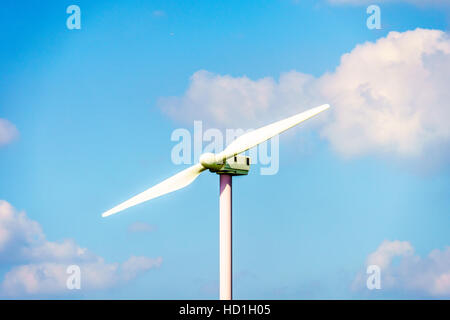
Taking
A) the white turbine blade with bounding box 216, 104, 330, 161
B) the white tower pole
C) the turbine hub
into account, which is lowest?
the white tower pole

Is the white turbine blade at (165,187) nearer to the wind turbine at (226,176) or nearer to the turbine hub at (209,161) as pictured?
the wind turbine at (226,176)

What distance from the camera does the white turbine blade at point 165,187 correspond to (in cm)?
4931

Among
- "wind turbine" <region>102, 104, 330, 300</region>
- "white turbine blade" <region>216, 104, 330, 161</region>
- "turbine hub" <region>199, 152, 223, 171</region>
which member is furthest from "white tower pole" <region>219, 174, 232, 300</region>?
"white turbine blade" <region>216, 104, 330, 161</region>

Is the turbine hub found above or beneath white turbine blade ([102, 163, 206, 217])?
above

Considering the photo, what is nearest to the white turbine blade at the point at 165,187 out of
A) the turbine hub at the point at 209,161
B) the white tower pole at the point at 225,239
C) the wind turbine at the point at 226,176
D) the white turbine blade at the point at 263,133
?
the wind turbine at the point at 226,176

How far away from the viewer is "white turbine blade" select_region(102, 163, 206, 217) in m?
49.3

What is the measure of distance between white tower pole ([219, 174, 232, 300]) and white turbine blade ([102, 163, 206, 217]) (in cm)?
180

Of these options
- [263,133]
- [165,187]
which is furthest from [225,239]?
[263,133]

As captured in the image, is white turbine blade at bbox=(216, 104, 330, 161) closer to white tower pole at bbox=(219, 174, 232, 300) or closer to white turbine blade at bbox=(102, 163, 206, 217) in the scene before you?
white tower pole at bbox=(219, 174, 232, 300)

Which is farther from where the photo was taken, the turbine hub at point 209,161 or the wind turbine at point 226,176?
the wind turbine at point 226,176

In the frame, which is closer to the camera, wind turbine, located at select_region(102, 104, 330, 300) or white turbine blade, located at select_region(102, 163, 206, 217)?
wind turbine, located at select_region(102, 104, 330, 300)
